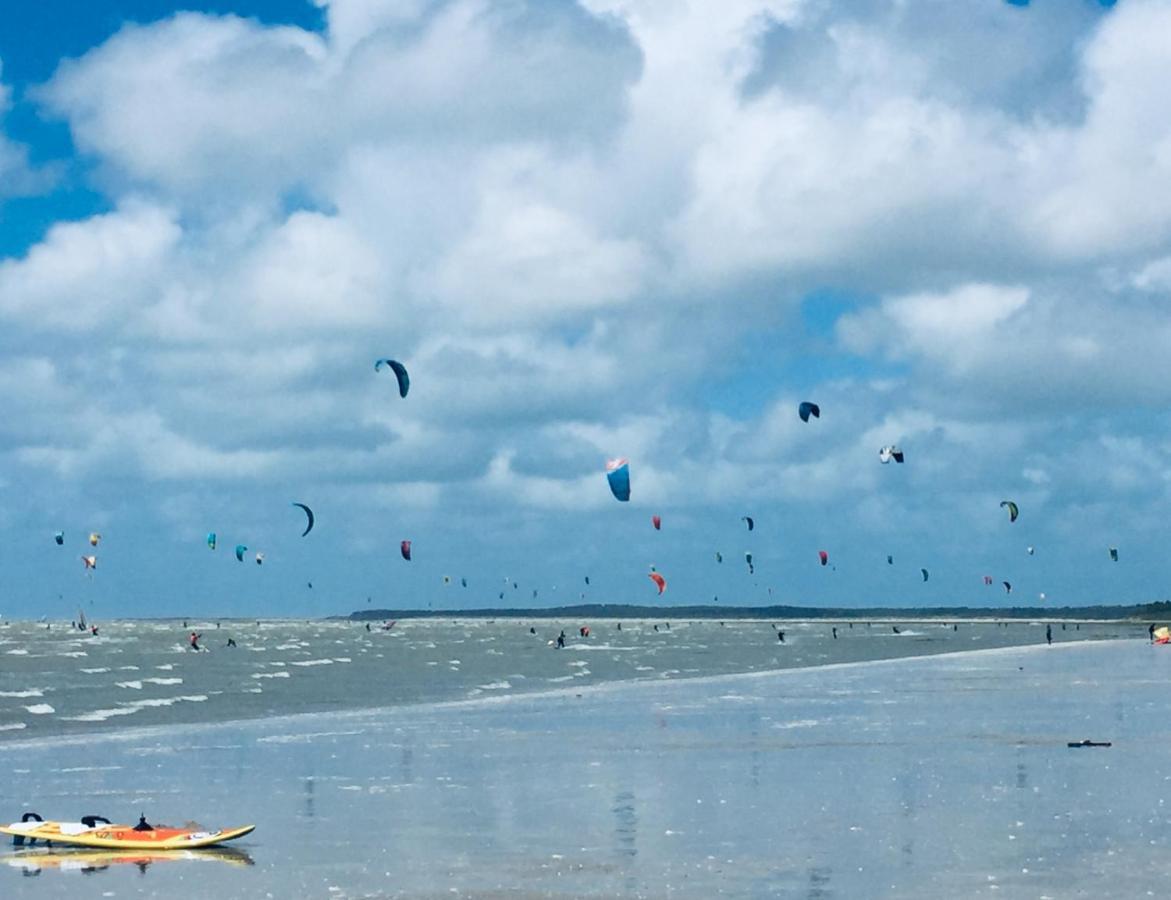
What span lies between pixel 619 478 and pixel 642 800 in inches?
753

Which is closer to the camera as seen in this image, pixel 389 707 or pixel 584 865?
pixel 584 865

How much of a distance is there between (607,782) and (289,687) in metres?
32.7

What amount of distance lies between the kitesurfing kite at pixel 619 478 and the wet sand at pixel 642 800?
5.47 meters

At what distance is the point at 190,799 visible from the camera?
22062mm

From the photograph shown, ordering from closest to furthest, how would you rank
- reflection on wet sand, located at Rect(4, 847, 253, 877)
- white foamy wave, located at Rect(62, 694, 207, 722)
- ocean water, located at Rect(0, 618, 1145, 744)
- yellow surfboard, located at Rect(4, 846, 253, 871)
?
reflection on wet sand, located at Rect(4, 847, 253, 877) → yellow surfboard, located at Rect(4, 846, 253, 871) → white foamy wave, located at Rect(62, 694, 207, 722) → ocean water, located at Rect(0, 618, 1145, 744)

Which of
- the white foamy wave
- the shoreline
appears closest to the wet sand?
the shoreline

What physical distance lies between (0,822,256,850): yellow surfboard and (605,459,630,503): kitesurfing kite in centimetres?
2091

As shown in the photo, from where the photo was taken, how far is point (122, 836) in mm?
18094

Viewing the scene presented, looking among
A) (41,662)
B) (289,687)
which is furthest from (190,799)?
(41,662)

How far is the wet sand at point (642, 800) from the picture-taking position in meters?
15.4

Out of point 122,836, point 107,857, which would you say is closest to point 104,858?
point 107,857

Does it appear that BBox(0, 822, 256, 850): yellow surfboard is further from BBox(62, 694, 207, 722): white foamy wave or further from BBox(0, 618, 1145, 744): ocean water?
BBox(62, 694, 207, 722): white foamy wave

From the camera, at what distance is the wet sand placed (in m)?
15.4

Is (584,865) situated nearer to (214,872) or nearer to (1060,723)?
(214,872)
